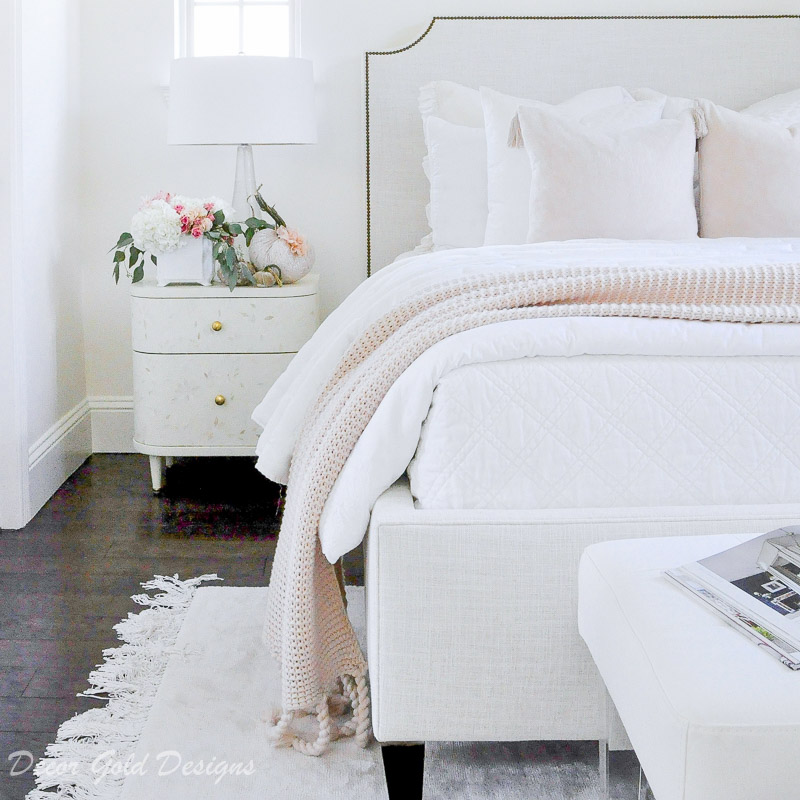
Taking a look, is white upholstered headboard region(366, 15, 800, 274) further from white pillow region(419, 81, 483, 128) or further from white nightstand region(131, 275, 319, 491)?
white nightstand region(131, 275, 319, 491)

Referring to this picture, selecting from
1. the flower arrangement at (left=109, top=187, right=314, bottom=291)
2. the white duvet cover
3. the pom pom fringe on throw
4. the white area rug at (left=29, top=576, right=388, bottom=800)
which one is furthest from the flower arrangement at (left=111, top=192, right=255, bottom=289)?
the white duvet cover

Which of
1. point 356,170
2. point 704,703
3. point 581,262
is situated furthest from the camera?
point 356,170

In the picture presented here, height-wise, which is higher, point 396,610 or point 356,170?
point 356,170

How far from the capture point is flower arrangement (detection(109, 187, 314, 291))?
2.84 metres

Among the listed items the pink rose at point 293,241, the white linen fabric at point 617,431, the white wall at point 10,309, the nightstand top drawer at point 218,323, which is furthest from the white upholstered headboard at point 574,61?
the white linen fabric at point 617,431

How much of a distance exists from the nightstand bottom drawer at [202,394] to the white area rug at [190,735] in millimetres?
921

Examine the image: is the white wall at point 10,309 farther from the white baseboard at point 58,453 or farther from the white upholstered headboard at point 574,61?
the white upholstered headboard at point 574,61

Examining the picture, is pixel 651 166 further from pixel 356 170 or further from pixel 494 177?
pixel 356 170

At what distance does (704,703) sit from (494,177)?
2098 mm

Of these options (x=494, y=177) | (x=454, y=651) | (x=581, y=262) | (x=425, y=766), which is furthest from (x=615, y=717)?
(x=494, y=177)

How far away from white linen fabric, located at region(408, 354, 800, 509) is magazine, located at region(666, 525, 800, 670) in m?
0.30

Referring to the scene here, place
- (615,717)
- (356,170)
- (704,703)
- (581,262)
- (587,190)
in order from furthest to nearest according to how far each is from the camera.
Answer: (356,170) < (587,190) < (581,262) < (615,717) < (704,703)

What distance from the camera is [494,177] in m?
2.83

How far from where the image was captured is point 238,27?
134 inches
